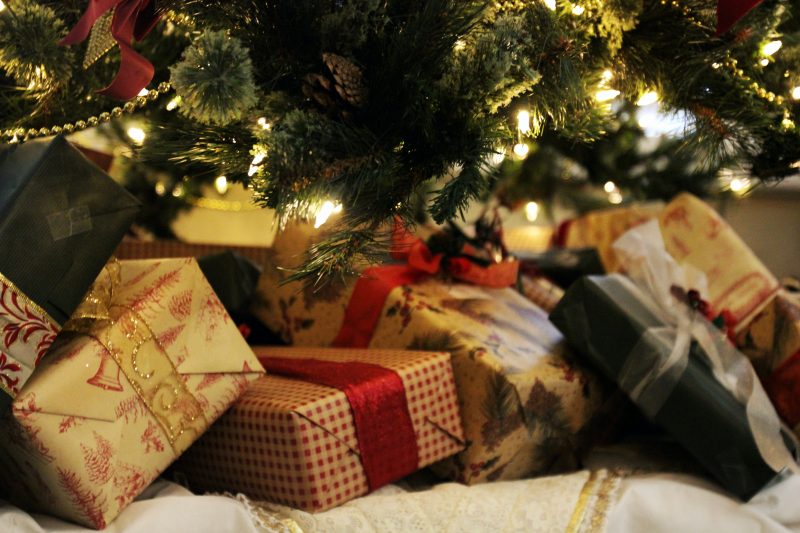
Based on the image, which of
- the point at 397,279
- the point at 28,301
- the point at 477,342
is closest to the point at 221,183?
the point at 397,279

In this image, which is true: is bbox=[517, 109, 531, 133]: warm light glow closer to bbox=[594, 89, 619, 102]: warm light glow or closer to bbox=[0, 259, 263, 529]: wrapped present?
bbox=[594, 89, 619, 102]: warm light glow

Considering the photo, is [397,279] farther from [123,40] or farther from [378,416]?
[123,40]

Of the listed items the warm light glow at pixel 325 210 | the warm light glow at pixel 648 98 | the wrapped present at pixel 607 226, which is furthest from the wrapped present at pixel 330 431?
the wrapped present at pixel 607 226

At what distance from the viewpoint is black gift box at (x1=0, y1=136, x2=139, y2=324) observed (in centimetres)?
58

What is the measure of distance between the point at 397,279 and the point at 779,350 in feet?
1.55

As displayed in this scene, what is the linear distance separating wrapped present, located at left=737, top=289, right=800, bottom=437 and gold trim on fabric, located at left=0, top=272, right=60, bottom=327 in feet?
2.56

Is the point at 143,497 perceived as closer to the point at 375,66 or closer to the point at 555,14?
the point at 375,66

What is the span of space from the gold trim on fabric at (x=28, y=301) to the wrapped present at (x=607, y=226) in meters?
0.91

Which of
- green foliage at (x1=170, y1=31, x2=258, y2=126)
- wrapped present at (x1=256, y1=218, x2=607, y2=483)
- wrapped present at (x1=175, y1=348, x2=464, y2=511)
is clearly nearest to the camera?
green foliage at (x1=170, y1=31, x2=258, y2=126)

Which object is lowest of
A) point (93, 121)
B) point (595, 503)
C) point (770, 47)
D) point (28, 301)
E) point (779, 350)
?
point (595, 503)

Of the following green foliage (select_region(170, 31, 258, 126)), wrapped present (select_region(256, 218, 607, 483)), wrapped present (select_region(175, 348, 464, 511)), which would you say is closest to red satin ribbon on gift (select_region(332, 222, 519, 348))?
wrapped present (select_region(256, 218, 607, 483))

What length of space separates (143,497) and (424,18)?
1.57 ft

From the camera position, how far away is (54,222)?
605mm

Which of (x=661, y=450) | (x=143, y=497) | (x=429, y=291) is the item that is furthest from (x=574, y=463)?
(x=143, y=497)
